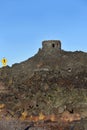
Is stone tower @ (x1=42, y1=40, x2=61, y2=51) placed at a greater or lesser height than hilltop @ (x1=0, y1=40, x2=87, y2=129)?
greater

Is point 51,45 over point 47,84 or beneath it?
over

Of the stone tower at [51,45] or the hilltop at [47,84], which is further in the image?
the stone tower at [51,45]

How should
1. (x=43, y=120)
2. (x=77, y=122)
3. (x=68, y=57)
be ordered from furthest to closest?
(x=68, y=57), (x=43, y=120), (x=77, y=122)

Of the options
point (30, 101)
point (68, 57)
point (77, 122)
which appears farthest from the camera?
point (68, 57)

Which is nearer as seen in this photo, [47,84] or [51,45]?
[47,84]

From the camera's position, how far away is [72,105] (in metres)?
45.8

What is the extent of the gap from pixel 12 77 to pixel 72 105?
9536mm

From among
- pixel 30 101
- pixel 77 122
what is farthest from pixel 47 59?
pixel 77 122

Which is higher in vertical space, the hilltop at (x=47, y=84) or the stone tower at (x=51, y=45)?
the stone tower at (x=51, y=45)

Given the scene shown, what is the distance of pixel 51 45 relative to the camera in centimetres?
5234

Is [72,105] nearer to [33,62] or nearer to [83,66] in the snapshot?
[83,66]

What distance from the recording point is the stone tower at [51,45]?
52.2 metres

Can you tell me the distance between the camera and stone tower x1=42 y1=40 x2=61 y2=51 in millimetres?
52219

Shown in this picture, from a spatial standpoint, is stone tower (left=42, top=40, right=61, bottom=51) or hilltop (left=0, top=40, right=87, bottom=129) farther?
stone tower (left=42, top=40, right=61, bottom=51)
